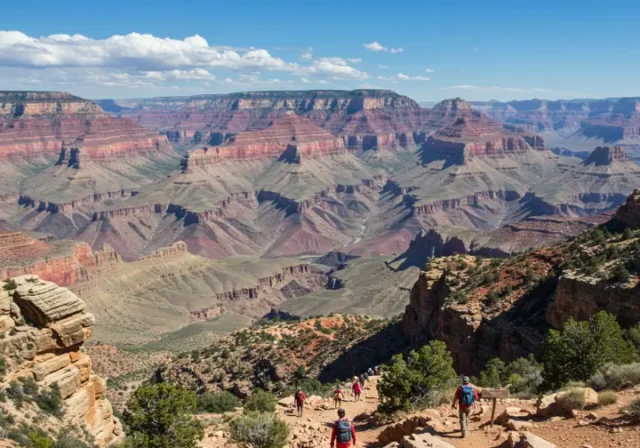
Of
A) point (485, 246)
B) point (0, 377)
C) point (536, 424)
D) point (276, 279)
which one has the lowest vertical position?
point (276, 279)

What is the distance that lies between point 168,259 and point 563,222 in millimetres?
92230

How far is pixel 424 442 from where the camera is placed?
16094mm

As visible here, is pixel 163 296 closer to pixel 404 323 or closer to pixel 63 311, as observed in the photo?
pixel 404 323

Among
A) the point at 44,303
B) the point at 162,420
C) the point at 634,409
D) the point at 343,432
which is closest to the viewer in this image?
the point at 634,409

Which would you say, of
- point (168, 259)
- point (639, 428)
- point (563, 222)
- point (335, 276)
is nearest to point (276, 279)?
point (335, 276)

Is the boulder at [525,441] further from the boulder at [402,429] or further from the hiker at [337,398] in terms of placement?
the hiker at [337,398]

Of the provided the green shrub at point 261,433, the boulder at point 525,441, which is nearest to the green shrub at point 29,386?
the green shrub at point 261,433

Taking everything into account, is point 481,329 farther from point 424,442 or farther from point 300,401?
point 424,442

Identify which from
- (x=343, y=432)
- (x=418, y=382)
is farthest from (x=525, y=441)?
(x=418, y=382)

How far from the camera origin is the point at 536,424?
1741 cm

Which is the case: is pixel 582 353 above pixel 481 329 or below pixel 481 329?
above

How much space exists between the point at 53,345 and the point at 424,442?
16.4m

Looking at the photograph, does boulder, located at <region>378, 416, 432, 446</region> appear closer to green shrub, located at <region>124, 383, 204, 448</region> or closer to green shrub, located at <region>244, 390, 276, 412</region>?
green shrub, located at <region>124, 383, 204, 448</region>

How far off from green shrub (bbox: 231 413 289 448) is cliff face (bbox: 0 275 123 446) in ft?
21.3
